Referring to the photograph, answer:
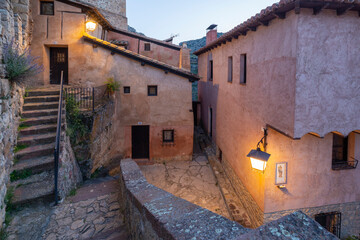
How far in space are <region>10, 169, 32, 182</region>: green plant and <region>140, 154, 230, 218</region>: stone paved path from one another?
4875mm

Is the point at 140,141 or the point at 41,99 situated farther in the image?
the point at 140,141

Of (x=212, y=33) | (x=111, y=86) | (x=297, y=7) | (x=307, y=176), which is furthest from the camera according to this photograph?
(x=212, y=33)

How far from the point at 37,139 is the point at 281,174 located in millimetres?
6652

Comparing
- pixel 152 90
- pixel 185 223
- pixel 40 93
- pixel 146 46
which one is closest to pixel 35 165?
pixel 40 93

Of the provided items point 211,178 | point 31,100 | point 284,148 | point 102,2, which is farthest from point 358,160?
point 102,2

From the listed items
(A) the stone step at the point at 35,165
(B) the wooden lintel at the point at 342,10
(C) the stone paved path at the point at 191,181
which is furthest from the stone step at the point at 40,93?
(B) the wooden lintel at the point at 342,10

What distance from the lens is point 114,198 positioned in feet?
18.4

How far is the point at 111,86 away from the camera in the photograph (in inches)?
423

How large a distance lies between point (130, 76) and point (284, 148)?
7.61m

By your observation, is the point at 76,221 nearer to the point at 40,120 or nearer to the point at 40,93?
the point at 40,120

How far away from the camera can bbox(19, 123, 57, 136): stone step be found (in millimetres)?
6394

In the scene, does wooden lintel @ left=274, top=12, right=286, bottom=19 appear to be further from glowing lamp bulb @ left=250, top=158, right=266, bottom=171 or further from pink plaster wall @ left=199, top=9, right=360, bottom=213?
glowing lamp bulb @ left=250, top=158, right=266, bottom=171

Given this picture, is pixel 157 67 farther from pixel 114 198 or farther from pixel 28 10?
pixel 114 198

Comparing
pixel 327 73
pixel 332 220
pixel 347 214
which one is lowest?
pixel 332 220
